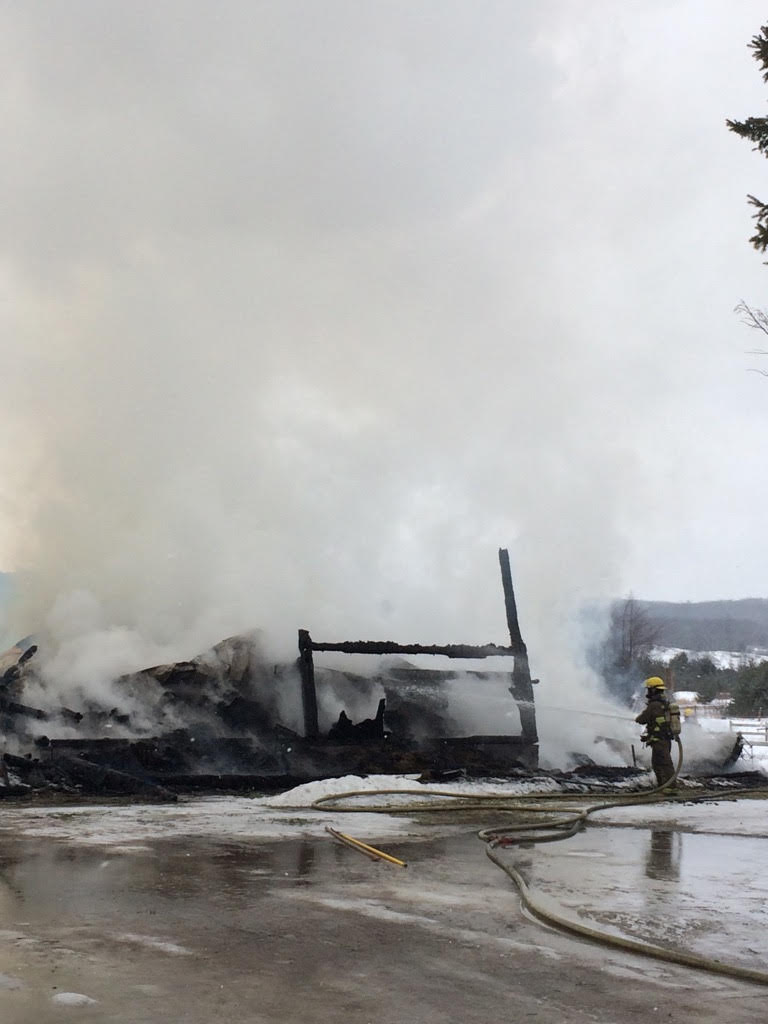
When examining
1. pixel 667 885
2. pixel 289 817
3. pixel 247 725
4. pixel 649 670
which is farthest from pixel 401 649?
pixel 649 670

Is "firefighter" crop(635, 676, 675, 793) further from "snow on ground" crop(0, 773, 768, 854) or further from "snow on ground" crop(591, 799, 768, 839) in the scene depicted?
"snow on ground" crop(0, 773, 768, 854)

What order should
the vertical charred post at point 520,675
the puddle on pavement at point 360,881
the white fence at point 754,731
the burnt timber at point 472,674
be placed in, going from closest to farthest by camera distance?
the puddle on pavement at point 360,881 → the burnt timber at point 472,674 → the vertical charred post at point 520,675 → the white fence at point 754,731

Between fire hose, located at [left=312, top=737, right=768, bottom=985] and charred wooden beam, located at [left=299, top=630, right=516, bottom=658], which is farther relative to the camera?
charred wooden beam, located at [left=299, top=630, right=516, bottom=658]

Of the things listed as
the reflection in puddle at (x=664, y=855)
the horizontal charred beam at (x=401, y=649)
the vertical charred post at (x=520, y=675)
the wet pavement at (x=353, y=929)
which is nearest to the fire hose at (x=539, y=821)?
the wet pavement at (x=353, y=929)

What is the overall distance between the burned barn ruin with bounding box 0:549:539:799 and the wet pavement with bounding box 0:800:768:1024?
5.41m

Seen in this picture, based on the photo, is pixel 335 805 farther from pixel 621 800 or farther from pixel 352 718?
pixel 352 718

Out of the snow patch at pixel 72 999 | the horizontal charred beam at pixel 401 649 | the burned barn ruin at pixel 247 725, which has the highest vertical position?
the horizontal charred beam at pixel 401 649

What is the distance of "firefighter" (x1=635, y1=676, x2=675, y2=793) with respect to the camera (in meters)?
14.9

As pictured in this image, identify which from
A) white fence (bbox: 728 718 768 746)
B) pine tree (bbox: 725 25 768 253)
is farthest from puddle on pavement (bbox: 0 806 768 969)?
white fence (bbox: 728 718 768 746)

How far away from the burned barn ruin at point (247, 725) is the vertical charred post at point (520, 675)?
0.09 ft

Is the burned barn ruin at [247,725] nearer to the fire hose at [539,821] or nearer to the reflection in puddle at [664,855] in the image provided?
the fire hose at [539,821]

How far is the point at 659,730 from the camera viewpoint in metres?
14.9

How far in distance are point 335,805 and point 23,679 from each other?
7569 mm

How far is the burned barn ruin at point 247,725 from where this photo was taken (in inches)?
578
